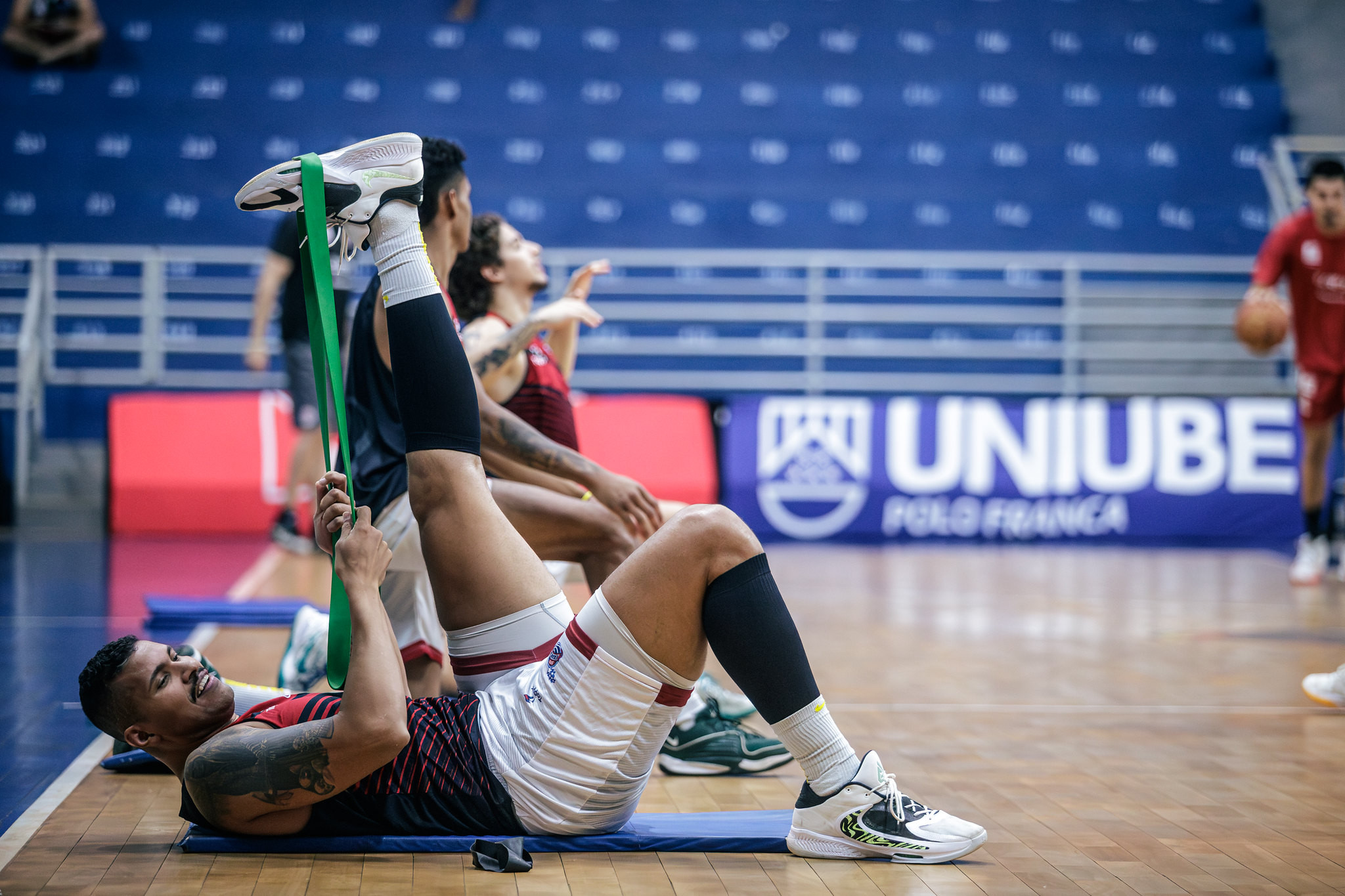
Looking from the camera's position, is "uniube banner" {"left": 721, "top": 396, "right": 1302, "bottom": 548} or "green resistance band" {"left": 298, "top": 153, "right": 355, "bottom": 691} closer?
"green resistance band" {"left": 298, "top": 153, "right": 355, "bottom": 691}

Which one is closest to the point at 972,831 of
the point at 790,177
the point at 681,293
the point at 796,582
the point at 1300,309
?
the point at 796,582

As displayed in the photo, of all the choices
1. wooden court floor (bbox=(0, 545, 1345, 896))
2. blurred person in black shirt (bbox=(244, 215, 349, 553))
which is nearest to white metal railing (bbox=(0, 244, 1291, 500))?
blurred person in black shirt (bbox=(244, 215, 349, 553))

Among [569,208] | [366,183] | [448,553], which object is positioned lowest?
[448,553]

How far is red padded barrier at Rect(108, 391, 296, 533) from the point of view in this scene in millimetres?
9266

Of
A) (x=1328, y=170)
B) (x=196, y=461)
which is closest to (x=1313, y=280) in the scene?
(x=1328, y=170)

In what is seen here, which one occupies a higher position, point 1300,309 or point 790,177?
point 790,177

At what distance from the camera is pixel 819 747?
8.44 feet

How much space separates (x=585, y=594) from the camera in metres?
6.32

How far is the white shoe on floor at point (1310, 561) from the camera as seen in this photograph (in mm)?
7359

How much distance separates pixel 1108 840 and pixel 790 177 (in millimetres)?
9972

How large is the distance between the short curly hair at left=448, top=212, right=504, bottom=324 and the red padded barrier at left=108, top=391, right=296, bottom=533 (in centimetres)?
514

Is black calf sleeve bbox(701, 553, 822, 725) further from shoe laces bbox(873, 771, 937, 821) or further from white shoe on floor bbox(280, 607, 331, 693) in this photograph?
white shoe on floor bbox(280, 607, 331, 693)

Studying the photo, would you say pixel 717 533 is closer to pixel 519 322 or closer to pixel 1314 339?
pixel 519 322

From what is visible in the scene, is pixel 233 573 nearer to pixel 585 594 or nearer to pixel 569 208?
pixel 585 594
